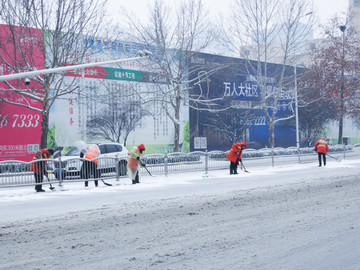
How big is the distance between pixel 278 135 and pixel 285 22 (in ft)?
63.6

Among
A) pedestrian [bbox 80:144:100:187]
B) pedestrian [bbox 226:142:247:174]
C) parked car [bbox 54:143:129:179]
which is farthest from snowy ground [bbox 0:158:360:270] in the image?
pedestrian [bbox 226:142:247:174]

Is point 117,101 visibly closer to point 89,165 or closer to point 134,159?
point 134,159

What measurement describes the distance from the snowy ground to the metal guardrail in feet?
5.16

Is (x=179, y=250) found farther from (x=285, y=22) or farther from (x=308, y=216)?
(x=285, y=22)

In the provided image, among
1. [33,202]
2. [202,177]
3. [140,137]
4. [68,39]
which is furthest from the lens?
[140,137]

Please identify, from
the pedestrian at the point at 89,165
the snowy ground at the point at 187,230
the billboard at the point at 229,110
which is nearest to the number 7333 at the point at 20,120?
Answer: the billboard at the point at 229,110

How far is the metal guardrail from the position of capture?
52.1 ft

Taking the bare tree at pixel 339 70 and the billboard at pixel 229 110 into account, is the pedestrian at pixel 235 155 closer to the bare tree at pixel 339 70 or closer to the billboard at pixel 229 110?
the bare tree at pixel 339 70

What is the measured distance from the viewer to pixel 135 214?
1015cm

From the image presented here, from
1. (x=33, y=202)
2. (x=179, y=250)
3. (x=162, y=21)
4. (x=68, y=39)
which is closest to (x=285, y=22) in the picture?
(x=162, y=21)

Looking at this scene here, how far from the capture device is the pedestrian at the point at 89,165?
56.4 feet

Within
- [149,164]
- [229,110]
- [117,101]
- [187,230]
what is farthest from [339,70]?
[187,230]

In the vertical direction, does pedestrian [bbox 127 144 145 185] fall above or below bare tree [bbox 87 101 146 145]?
below

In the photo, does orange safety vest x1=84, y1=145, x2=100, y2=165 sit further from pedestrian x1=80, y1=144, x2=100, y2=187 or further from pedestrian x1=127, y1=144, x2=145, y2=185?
pedestrian x1=127, y1=144, x2=145, y2=185
